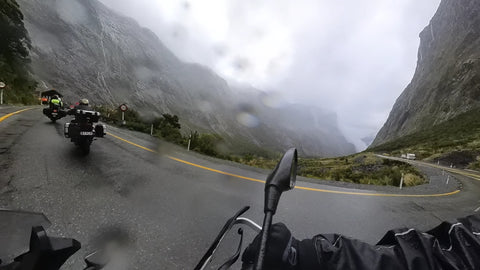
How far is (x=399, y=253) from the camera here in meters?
1.15

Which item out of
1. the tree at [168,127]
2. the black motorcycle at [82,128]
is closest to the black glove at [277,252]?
the black motorcycle at [82,128]

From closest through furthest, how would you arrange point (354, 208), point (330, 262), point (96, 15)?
point (330, 262), point (354, 208), point (96, 15)

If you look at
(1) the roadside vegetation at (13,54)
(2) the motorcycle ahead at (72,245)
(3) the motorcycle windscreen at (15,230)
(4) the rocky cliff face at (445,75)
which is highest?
(4) the rocky cliff face at (445,75)

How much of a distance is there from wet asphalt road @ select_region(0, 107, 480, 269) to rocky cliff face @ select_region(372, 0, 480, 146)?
76.4 m

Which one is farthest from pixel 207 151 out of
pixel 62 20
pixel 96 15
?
pixel 96 15

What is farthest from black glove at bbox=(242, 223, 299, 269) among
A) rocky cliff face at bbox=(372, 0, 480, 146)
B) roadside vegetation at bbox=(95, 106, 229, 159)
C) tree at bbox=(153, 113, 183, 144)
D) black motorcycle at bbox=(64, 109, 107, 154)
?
rocky cliff face at bbox=(372, 0, 480, 146)

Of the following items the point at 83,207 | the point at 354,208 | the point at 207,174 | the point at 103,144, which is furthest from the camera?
the point at 103,144

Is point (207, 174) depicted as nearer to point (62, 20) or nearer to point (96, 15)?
point (62, 20)

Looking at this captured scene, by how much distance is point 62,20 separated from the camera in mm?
84438

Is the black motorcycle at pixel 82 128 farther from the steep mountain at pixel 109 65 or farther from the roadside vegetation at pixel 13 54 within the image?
the steep mountain at pixel 109 65

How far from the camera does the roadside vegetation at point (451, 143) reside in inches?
1169

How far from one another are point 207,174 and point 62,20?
364 ft

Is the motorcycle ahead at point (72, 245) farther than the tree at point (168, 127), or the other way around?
the tree at point (168, 127)

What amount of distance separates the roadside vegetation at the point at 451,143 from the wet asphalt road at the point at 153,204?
33700 mm
